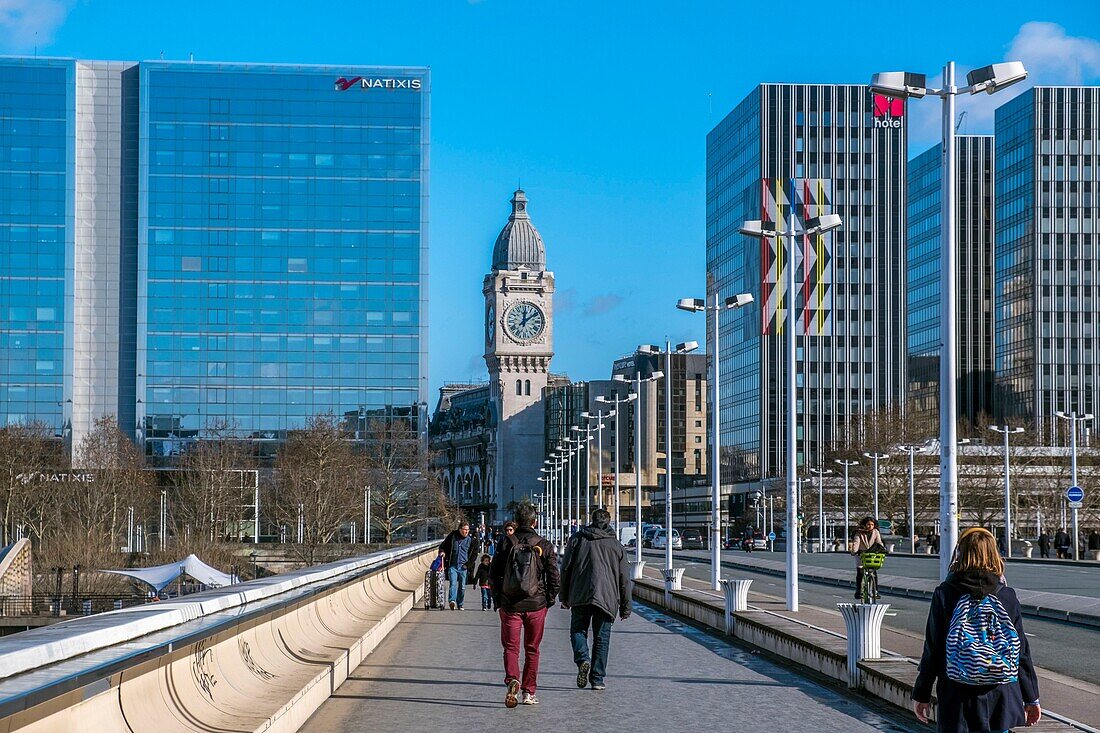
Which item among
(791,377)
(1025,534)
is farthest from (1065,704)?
(1025,534)

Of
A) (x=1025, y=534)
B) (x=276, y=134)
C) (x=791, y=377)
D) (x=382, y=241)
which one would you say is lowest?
(x=1025, y=534)

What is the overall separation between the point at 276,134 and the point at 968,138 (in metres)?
83.5

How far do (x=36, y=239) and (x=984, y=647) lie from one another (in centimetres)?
15088

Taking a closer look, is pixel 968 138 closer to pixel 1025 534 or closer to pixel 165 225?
pixel 1025 534

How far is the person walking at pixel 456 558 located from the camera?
32781 mm

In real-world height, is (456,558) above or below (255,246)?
below

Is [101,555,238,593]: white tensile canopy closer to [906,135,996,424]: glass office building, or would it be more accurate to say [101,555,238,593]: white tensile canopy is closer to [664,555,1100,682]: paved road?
[664,555,1100,682]: paved road

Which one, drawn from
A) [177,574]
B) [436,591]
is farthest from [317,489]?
[436,591]

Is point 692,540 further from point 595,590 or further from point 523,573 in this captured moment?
point 523,573

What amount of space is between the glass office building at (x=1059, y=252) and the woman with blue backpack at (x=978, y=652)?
158m

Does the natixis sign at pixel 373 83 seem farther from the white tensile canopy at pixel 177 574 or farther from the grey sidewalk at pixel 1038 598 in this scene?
the grey sidewalk at pixel 1038 598

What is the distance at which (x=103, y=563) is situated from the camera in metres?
86.0

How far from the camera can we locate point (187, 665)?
9148 mm

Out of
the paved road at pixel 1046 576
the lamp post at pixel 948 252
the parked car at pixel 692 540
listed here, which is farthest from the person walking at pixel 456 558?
the parked car at pixel 692 540
